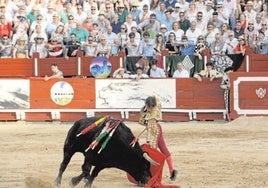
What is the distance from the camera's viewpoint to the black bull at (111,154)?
904cm

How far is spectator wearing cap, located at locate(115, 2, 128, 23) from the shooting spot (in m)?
18.9

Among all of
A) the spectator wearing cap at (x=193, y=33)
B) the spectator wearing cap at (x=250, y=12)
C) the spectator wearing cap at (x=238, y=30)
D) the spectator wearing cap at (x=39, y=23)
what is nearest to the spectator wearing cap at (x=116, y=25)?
the spectator wearing cap at (x=39, y=23)

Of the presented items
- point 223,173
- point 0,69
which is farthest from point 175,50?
point 223,173

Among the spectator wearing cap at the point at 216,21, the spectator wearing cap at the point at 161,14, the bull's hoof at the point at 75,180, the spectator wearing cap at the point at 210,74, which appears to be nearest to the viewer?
the bull's hoof at the point at 75,180

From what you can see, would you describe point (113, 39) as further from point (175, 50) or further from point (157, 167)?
point (157, 167)

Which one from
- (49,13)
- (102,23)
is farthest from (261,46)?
(49,13)

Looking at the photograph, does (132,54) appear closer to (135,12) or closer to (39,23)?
(135,12)

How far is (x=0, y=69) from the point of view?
743 inches

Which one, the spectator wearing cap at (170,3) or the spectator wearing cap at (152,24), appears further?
the spectator wearing cap at (170,3)

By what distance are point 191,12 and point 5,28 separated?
430 cm

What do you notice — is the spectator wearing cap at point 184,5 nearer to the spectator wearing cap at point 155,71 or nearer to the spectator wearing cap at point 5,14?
the spectator wearing cap at point 155,71

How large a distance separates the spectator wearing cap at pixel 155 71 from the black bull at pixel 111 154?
8.78 m

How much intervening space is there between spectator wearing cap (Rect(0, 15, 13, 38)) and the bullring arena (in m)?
2.08

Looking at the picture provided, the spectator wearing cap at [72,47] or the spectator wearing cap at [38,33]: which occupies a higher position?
the spectator wearing cap at [38,33]
